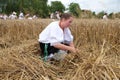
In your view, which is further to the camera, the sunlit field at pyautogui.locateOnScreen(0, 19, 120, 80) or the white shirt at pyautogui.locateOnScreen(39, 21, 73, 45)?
the white shirt at pyautogui.locateOnScreen(39, 21, 73, 45)

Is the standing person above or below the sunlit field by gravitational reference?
above

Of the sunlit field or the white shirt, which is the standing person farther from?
the sunlit field

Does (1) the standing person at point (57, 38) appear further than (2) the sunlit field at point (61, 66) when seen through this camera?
Yes

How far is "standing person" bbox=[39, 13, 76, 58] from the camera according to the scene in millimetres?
4969

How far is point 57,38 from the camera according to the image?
195 inches

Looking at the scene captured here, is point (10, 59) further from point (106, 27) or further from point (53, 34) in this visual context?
point (106, 27)

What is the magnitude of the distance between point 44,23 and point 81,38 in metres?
2.60

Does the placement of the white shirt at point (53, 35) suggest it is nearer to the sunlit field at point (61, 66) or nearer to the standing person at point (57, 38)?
the standing person at point (57, 38)

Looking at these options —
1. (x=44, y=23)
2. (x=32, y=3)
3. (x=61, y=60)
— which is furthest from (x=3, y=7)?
(x=61, y=60)

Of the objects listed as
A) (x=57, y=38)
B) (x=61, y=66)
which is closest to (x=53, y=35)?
(x=57, y=38)

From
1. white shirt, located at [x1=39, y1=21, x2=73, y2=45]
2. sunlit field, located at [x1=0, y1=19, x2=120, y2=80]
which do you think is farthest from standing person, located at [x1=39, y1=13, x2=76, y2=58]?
sunlit field, located at [x1=0, y1=19, x2=120, y2=80]

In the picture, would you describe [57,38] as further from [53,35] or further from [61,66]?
[61,66]

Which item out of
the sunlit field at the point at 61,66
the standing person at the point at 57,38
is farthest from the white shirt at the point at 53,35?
the sunlit field at the point at 61,66

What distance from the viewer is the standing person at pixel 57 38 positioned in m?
4.97
